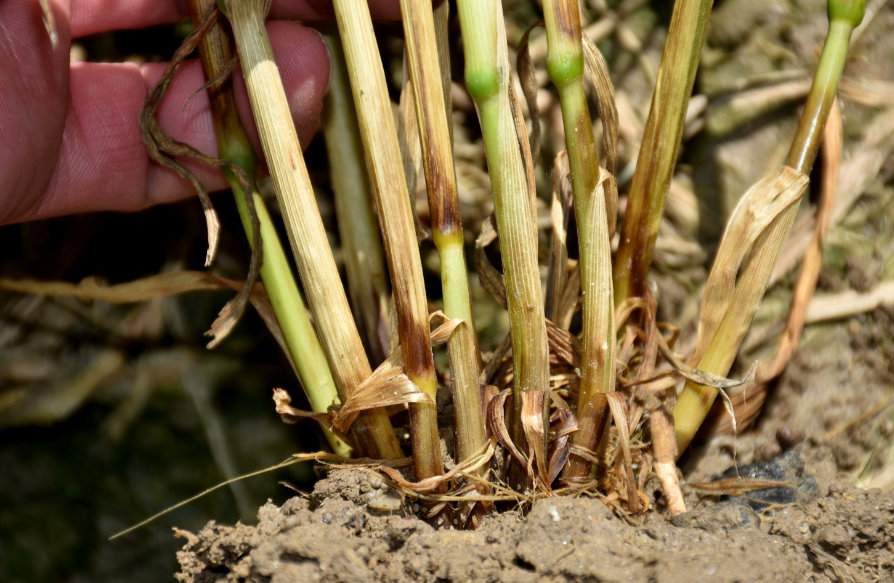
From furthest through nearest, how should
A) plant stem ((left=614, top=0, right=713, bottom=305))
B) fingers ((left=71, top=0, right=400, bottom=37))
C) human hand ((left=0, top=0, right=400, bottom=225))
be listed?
1. fingers ((left=71, top=0, right=400, bottom=37))
2. human hand ((left=0, top=0, right=400, bottom=225))
3. plant stem ((left=614, top=0, right=713, bottom=305))

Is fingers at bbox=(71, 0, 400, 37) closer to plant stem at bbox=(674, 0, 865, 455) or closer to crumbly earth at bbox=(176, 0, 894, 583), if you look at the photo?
crumbly earth at bbox=(176, 0, 894, 583)

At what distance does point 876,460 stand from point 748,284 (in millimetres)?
331

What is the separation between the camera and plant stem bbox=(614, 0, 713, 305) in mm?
910

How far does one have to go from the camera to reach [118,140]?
117 cm

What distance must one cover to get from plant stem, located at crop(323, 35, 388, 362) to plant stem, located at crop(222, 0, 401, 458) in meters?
0.16

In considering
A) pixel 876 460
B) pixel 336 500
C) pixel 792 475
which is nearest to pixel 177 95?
pixel 336 500

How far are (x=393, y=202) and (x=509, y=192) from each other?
0.11m

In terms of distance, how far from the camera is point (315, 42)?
3.48ft

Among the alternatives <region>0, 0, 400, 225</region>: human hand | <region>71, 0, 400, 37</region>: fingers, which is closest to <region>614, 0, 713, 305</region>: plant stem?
<region>0, 0, 400, 225</region>: human hand

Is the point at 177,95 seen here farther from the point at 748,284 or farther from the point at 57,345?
the point at 748,284

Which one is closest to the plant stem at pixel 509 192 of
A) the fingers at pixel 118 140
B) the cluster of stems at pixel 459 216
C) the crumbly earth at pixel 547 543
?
the cluster of stems at pixel 459 216

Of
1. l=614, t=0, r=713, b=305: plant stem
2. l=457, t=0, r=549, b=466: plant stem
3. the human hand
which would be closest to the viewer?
l=457, t=0, r=549, b=466: plant stem

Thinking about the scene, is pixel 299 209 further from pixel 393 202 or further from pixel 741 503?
pixel 741 503

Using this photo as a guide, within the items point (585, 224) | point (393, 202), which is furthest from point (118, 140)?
point (585, 224)
